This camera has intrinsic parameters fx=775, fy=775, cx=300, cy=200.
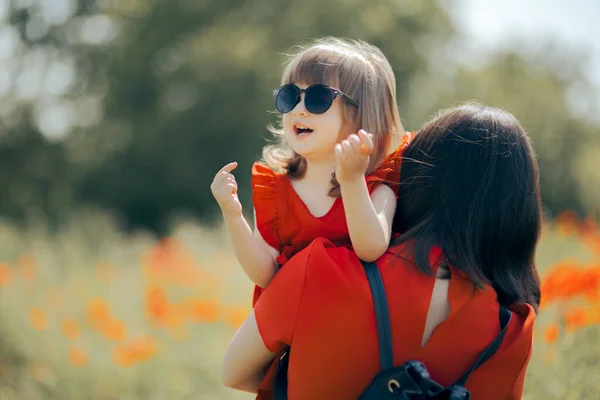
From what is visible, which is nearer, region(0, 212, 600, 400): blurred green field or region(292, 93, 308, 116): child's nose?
region(292, 93, 308, 116): child's nose

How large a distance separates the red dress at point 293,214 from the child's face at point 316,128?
153 mm

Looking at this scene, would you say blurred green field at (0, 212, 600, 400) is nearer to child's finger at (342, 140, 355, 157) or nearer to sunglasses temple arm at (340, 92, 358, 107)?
sunglasses temple arm at (340, 92, 358, 107)

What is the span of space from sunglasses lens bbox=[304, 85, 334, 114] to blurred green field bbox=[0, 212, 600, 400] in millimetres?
1548

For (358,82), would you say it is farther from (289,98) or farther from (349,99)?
(289,98)

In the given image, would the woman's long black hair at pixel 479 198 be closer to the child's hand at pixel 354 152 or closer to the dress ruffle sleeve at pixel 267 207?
the child's hand at pixel 354 152

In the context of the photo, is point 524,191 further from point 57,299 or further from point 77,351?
point 57,299

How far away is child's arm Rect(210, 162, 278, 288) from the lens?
7.32 feet

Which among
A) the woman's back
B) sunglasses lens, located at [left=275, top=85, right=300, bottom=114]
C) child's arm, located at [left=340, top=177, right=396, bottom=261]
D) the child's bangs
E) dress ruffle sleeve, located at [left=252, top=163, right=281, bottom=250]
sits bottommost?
the woman's back

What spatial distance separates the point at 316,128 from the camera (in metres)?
2.30

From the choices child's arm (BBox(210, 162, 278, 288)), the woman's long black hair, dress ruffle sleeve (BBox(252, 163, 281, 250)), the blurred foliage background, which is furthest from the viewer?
the blurred foliage background

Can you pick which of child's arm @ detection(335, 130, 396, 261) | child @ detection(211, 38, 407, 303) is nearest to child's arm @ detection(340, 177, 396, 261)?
child's arm @ detection(335, 130, 396, 261)

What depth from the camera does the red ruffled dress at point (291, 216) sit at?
2.26m

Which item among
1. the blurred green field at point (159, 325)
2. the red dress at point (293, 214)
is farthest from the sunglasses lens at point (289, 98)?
the blurred green field at point (159, 325)

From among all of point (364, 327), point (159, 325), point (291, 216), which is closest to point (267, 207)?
point (291, 216)
